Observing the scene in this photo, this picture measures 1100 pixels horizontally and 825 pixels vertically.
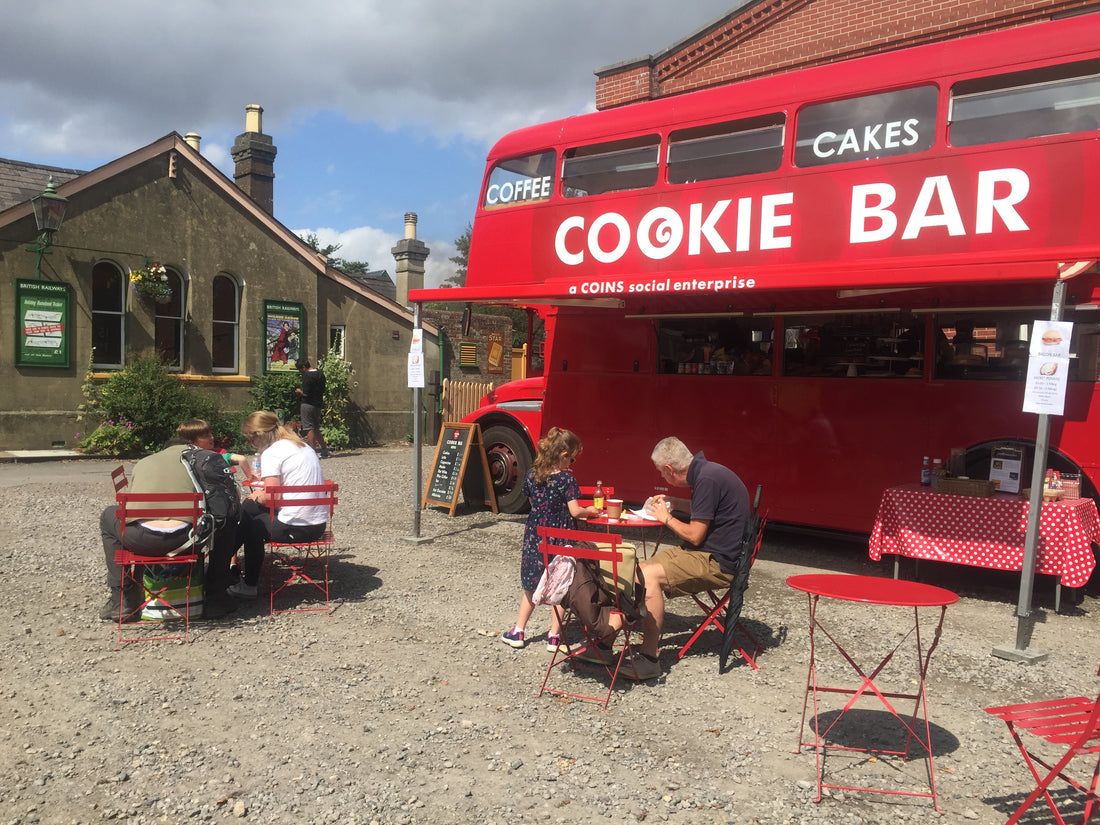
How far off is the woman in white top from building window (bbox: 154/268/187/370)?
435 inches

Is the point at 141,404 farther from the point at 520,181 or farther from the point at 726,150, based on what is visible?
the point at 726,150

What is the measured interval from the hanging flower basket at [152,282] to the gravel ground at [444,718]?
949 cm

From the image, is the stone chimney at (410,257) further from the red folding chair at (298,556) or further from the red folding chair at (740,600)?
the red folding chair at (740,600)

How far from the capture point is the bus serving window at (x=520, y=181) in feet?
30.6

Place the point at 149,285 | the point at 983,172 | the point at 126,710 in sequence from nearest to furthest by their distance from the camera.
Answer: the point at 126,710
the point at 983,172
the point at 149,285

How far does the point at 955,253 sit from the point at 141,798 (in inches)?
258

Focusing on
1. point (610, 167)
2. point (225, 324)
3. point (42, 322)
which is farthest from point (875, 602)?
point (225, 324)

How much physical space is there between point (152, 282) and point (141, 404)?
7.39 feet

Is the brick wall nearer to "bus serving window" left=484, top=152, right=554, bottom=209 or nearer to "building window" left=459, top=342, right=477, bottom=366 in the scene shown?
"building window" left=459, top=342, right=477, bottom=366

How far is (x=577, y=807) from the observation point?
139 inches

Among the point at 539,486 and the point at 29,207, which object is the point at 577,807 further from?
the point at 29,207

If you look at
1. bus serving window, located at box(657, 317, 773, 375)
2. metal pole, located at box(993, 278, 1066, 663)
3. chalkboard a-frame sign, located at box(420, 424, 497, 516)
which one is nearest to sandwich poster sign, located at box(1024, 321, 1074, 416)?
metal pole, located at box(993, 278, 1066, 663)

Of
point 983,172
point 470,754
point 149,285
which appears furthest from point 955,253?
point 149,285

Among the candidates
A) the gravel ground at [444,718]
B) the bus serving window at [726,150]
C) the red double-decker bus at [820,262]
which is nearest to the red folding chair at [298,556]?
the gravel ground at [444,718]
